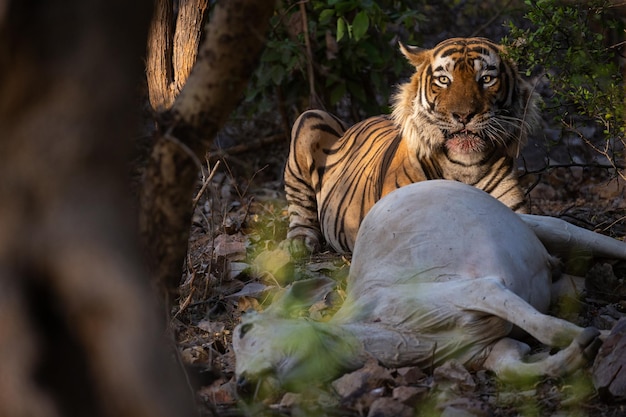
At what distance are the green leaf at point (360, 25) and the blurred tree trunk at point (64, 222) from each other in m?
4.96

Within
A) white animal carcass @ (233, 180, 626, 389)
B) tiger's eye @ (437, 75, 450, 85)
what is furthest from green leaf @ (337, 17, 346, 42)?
white animal carcass @ (233, 180, 626, 389)

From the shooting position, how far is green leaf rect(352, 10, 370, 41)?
6965mm

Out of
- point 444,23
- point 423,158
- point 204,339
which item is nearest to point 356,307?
point 204,339

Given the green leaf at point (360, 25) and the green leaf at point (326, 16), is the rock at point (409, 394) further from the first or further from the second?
the green leaf at point (326, 16)

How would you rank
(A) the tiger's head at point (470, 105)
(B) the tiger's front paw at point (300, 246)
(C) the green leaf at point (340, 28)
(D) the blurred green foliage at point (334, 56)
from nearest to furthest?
1. (A) the tiger's head at point (470, 105)
2. (B) the tiger's front paw at point (300, 246)
3. (C) the green leaf at point (340, 28)
4. (D) the blurred green foliage at point (334, 56)

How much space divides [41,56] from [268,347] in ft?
4.02

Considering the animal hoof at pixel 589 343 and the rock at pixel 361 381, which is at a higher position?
the animal hoof at pixel 589 343

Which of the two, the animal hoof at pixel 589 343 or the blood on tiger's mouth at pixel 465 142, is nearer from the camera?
the animal hoof at pixel 589 343

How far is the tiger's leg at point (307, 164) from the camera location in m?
7.08

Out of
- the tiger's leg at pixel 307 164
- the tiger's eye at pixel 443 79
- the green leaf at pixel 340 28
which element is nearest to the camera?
the tiger's eye at pixel 443 79

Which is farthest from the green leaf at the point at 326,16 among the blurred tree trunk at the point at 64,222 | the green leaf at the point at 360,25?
the blurred tree trunk at the point at 64,222

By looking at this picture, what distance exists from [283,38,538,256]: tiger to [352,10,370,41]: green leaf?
0.66m

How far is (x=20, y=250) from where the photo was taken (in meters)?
2.10

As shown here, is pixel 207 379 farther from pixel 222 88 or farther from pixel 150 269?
pixel 222 88
